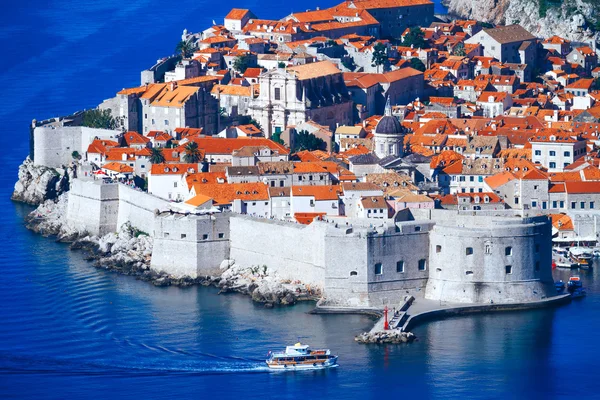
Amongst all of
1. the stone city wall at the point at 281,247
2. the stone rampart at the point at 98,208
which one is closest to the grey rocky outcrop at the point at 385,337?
the stone city wall at the point at 281,247

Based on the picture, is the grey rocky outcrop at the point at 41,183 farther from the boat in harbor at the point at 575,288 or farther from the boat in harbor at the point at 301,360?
the boat in harbor at the point at 301,360

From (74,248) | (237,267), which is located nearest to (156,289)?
(237,267)

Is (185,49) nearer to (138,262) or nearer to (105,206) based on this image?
(105,206)

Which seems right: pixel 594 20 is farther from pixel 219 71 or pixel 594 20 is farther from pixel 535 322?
pixel 535 322

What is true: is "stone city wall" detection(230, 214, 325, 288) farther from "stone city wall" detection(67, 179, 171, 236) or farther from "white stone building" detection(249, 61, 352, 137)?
"white stone building" detection(249, 61, 352, 137)

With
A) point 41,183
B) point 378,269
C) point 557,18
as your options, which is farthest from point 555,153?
point 557,18

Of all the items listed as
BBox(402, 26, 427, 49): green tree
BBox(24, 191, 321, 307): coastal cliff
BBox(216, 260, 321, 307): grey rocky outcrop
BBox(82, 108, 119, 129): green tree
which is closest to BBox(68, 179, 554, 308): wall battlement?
BBox(216, 260, 321, 307): grey rocky outcrop
